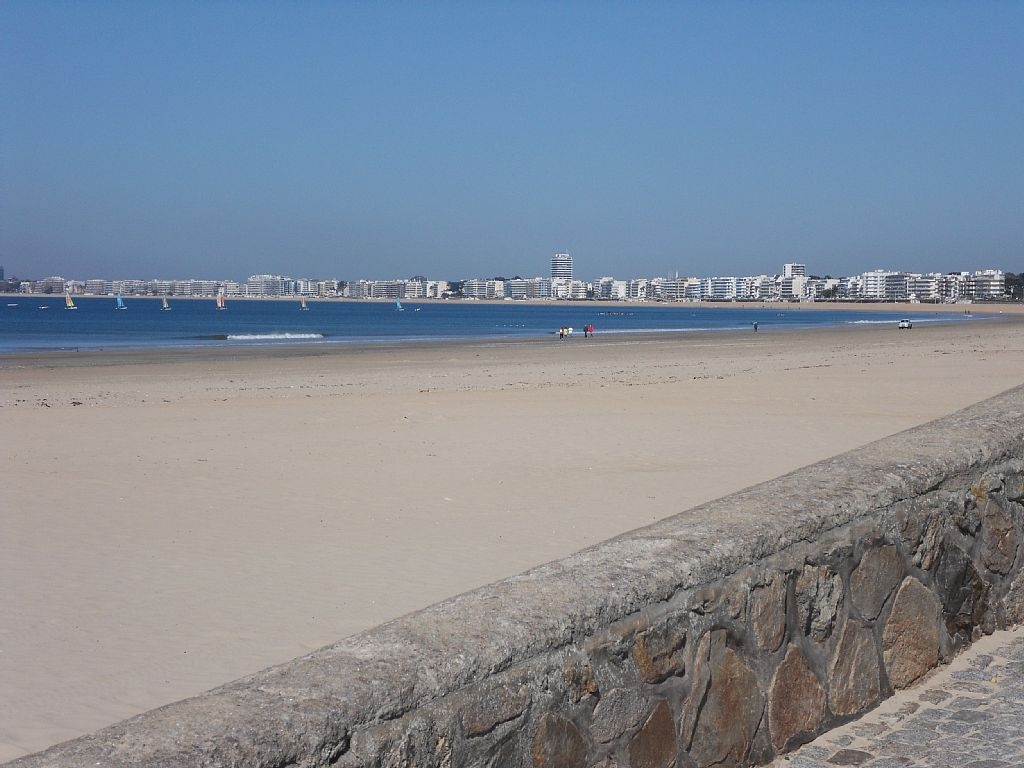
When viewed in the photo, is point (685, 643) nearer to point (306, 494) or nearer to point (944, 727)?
point (944, 727)

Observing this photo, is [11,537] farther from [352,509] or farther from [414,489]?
[414,489]

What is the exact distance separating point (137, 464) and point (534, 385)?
40.6 ft

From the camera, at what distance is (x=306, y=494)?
933 cm

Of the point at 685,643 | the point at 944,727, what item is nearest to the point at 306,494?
the point at 944,727

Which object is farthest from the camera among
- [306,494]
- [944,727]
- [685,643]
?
[306,494]

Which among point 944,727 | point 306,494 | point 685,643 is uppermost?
point 685,643

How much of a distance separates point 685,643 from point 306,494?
675 cm

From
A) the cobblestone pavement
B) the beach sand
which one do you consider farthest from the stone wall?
the beach sand

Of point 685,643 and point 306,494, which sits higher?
point 685,643

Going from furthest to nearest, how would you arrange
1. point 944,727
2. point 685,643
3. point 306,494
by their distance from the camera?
point 306,494 < point 944,727 < point 685,643

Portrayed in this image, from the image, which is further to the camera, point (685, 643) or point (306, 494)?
point (306, 494)

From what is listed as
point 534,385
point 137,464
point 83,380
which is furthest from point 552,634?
point 83,380

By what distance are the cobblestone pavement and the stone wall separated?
7 cm

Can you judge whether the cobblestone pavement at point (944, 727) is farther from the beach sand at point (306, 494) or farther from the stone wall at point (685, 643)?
the beach sand at point (306, 494)
